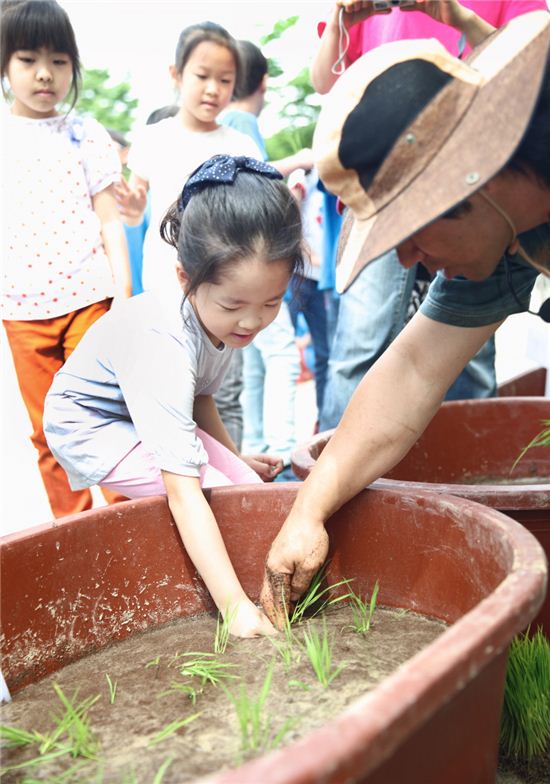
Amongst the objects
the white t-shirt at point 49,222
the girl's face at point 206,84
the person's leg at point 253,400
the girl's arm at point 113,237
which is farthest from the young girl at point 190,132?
the person's leg at point 253,400

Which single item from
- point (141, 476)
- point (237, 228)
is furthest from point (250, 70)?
point (141, 476)

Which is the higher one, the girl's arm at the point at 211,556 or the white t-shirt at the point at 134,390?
the white t-shirt at the point at 134,390

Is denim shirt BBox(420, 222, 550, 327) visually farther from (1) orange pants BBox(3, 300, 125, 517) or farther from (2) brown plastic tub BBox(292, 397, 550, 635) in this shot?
(1) orange pants BBox(3, 300, 125, 517)

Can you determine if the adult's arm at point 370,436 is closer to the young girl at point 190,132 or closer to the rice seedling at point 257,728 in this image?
the rice seedling at point 257,728

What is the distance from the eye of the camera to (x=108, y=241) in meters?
2.95

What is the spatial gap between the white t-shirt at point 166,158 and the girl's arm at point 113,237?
0.11 m

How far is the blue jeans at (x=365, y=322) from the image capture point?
2.63 meters

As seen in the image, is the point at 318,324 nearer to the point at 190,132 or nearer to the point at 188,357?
the point at 190,132

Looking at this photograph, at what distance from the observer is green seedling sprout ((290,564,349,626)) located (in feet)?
5.83

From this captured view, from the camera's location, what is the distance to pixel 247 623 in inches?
67.0

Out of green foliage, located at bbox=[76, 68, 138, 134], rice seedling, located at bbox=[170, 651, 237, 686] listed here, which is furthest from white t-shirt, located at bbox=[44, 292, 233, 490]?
green foliage, located at bbox=[76, 68, 138, 134]

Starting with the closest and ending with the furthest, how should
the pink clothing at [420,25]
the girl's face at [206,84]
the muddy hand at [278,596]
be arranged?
the muddy hand at [278,596] → the pink clothing at [420,25] → the girl's face at [206,84]

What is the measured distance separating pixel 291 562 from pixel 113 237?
1558mm

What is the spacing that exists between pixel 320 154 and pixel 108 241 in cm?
167
